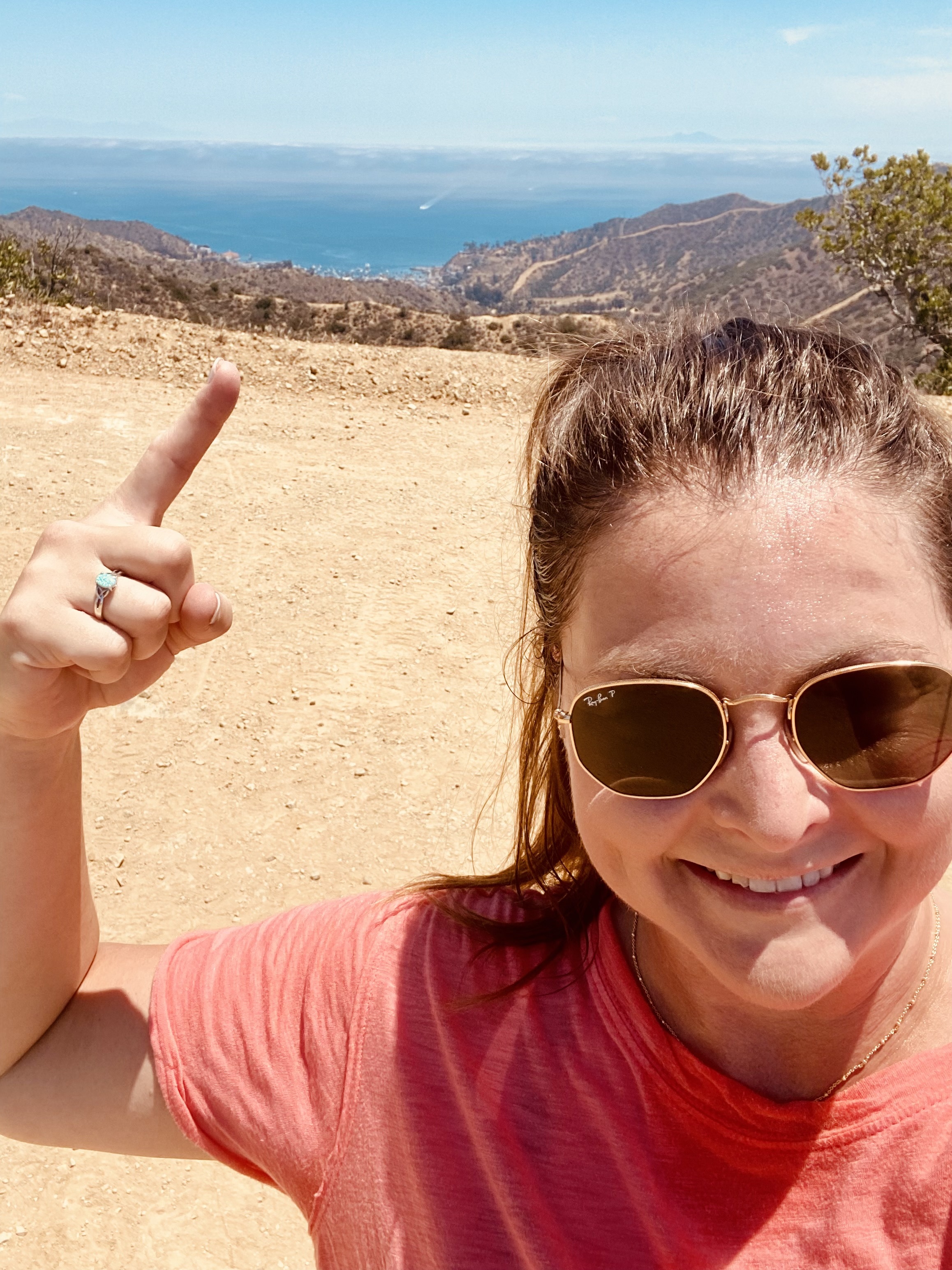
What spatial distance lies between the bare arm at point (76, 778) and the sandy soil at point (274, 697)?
0.75m

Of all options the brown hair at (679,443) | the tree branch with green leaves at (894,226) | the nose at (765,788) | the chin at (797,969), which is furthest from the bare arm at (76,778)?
the tree branch with green leaves at (894,226)

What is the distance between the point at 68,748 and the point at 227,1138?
0.56 m

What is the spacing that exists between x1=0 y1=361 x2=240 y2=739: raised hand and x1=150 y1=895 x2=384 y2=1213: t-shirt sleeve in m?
0.40

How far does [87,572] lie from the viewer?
1.17 m

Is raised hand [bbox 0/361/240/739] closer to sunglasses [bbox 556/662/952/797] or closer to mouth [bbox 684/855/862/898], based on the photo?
sunglasses [bbox 556/662/952/797]

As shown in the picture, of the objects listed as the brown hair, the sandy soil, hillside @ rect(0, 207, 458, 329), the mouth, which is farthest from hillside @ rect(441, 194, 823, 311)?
the mouth

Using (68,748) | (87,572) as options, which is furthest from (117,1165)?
(87,572)

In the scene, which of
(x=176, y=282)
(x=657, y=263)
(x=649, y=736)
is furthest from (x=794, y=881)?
(x=657, y=263)

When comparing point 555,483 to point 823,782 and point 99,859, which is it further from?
point 99,859

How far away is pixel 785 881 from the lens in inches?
41.8

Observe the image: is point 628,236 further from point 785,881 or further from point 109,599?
point 785,881

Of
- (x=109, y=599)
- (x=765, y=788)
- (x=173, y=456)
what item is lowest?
(x=765, y=788)

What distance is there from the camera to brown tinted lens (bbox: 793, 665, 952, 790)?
1.04m

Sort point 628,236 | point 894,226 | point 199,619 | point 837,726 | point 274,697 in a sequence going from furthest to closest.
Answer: point 628,236 < point 894,226 < point 274,697 < point 199,619 < point 837,726
